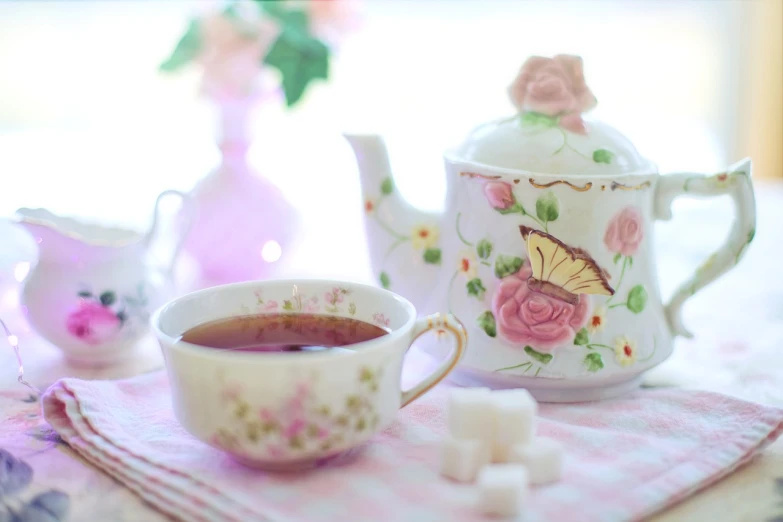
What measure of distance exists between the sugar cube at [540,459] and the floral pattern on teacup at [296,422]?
105mm

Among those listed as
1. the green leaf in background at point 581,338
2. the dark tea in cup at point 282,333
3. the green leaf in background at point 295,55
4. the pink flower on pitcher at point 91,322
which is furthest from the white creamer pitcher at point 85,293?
the green leaf in background at point 581,338

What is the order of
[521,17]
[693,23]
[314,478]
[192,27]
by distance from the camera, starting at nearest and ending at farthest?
[314,478]
[192,27]
[521,17]
[693,23]

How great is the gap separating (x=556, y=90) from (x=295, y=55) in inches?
14.8

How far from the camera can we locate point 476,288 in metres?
0.70

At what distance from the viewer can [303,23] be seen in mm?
986

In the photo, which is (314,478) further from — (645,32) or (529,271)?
(645,32)

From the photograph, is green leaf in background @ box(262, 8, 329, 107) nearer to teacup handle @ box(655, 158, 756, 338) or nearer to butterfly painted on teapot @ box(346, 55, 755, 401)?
butterfly painted on teapot @ box(346, 55, 755, 401)

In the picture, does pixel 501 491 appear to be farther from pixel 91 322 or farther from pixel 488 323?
pixel 91 322

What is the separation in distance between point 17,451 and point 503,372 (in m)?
0.37

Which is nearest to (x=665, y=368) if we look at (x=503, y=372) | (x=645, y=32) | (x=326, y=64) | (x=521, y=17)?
(x=503, y=372)

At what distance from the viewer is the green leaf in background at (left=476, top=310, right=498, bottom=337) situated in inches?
26.9

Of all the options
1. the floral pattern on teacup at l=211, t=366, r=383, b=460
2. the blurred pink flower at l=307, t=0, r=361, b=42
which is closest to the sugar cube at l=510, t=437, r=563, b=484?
the floral pattern on teacup at l=211, t=366, r=383, b=460

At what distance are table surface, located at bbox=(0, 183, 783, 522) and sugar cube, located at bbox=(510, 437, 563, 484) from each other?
7 centimetres

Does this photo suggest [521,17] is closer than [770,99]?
Yes
